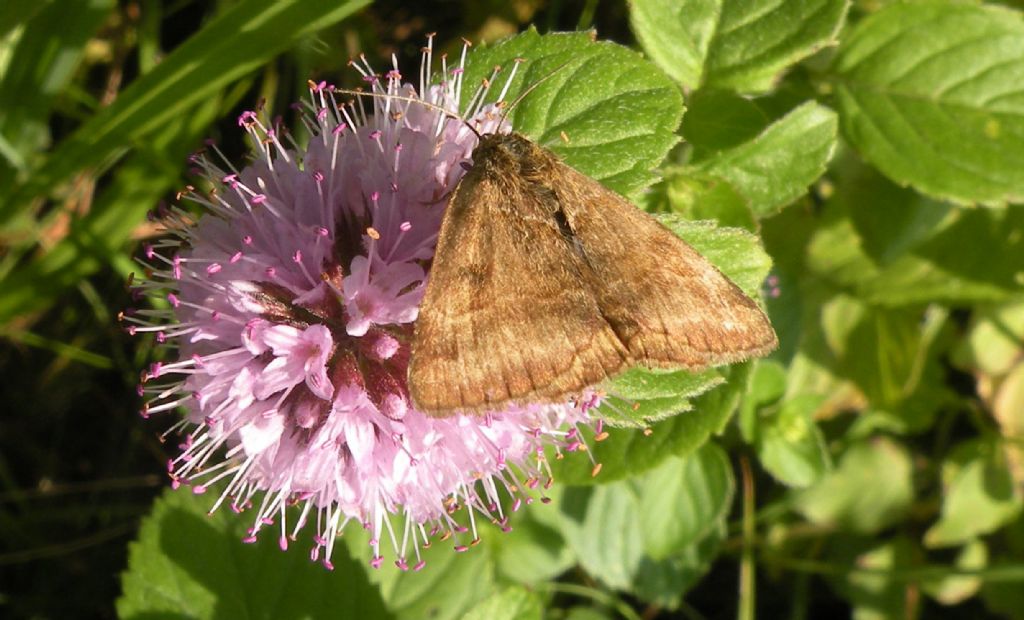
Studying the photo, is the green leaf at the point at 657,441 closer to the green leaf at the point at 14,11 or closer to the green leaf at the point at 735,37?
the green leaf at the point at 735,37

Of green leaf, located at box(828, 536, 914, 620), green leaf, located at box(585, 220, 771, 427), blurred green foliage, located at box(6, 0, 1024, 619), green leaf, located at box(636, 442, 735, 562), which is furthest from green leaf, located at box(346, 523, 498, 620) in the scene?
green leaf, located at box(828, 536, 914, 620)

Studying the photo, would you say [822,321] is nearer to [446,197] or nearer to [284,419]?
[446,197]

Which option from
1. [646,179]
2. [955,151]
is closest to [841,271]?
[955,151]

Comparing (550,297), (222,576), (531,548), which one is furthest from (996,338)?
(222,576)

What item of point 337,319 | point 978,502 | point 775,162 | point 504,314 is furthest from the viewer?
point 978,502

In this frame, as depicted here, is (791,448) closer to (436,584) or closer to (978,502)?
(978,502)

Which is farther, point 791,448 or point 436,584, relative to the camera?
point 791,448
